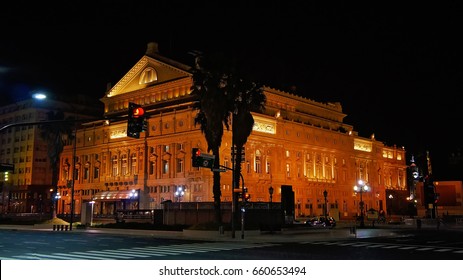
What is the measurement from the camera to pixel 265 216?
52469 mm

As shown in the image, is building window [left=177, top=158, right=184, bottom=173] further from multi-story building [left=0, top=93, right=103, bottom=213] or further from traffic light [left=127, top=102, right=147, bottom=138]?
traffic light [left=127, top=102, right=147, bottom=138]

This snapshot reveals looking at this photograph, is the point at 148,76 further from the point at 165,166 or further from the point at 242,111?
the point at 242,111

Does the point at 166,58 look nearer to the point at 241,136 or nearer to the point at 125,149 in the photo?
the point at 125,149

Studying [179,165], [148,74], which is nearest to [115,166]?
[179,165]

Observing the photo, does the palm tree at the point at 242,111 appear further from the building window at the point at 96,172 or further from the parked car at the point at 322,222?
the building window at the point at 96,172

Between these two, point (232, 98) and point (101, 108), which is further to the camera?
point (101, 108)

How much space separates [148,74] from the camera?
106625 mm

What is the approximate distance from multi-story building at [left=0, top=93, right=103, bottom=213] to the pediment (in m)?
18.4

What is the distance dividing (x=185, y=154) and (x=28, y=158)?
166 ft

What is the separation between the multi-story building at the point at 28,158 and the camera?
11594 centimetres

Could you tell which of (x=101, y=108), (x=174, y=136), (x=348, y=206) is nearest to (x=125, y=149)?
(x=174, y=136)

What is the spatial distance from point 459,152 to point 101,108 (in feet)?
305

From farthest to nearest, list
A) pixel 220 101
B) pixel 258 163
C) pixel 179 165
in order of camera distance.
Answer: pixel 258 163, pixel 179 165, pixel 220 101

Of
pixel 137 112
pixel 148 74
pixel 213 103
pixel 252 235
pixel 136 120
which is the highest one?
pixel 148 74
